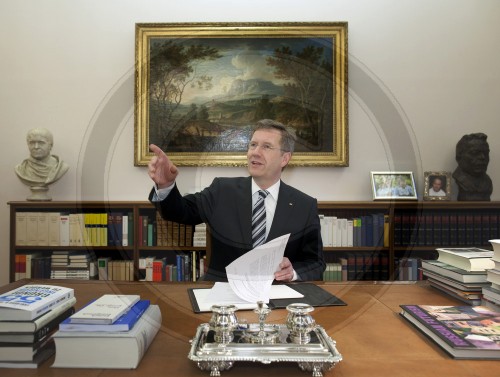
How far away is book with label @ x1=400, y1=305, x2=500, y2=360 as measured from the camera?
88cm

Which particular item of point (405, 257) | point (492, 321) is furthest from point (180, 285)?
point (405, 257)

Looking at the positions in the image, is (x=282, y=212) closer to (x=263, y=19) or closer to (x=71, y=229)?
(x=71, y=229)

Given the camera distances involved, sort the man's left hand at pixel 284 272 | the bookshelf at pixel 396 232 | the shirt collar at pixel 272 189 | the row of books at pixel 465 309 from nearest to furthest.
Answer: the row of books at pixel 465 309 < the man's left hand at pixel 284 272 < the shirt collar at pixel 272 189 < the bookshelf at pixel 396 232

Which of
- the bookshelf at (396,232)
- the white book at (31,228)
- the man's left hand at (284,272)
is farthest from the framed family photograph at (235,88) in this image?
the man's left hand at (284,272)

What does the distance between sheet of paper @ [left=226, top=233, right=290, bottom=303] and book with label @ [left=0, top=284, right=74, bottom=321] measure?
0.44m

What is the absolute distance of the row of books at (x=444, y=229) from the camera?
337 centimetres

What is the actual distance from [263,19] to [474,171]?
7.23ft

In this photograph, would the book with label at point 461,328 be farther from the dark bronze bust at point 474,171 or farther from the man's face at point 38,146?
the man's face at point 38,146

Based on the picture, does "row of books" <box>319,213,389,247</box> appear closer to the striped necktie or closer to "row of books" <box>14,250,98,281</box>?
the striped necktie

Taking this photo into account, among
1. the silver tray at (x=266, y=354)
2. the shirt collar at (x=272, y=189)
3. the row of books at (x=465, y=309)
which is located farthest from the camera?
the shirt collar at (x=272, y=189)

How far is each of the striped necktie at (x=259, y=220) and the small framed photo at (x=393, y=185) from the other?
1.58m

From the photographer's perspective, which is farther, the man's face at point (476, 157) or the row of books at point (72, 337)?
the man's face at point (476, 157)

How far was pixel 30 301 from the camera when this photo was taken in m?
0.94

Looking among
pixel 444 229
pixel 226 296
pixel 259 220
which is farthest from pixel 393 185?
pixel 226 296
